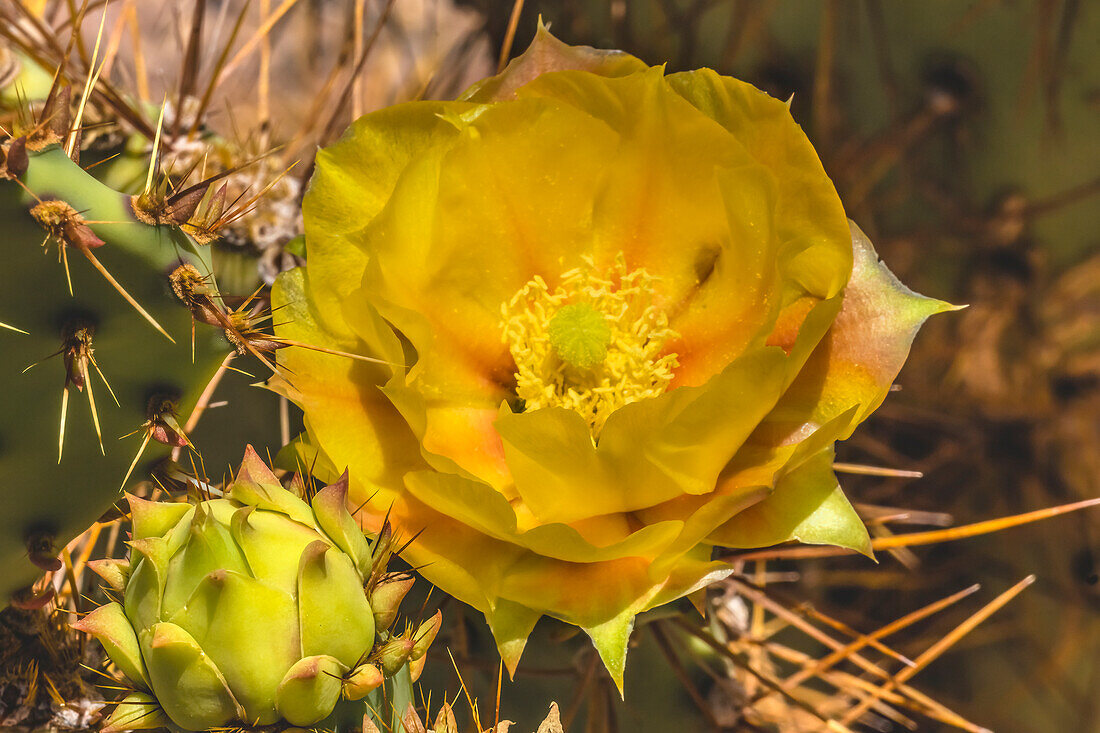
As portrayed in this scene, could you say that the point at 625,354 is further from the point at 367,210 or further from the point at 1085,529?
the point at 1085,529

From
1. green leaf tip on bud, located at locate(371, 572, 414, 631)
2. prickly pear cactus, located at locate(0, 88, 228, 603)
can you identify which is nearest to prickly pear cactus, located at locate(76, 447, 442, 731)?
green leaf tip on bud, located at locate(371, 572, 414, 631)

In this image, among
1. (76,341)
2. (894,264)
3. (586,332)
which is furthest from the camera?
(894,264)

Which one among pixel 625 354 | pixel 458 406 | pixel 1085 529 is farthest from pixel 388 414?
pixel 1085 529

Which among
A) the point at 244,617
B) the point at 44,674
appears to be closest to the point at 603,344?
the point at 244,617

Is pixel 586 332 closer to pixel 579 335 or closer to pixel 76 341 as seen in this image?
pixel 579 335

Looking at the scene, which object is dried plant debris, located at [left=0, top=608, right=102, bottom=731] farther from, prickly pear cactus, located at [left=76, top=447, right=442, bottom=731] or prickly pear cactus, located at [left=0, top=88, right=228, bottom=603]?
prickly pear cactus, located at [left=76, top=447, right=442, bottom=731]

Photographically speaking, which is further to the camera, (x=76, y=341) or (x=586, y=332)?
(x=586, y=332)

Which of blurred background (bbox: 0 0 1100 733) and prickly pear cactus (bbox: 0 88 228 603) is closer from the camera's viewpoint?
prickly pear cactus (bbox: 0 88 228 603)

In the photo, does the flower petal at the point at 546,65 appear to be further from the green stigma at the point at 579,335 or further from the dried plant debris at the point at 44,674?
the dried plant debris at the point at 44,674

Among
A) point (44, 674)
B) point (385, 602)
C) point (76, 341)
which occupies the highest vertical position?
point (76, 341)
